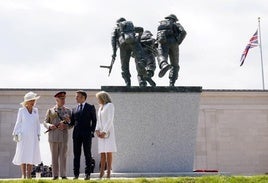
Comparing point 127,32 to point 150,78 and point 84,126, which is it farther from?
point 84,126

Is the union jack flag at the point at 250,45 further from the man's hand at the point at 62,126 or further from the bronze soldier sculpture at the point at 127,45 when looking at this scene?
the man's hand at the point at 62,126

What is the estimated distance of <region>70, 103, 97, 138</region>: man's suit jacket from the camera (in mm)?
10500

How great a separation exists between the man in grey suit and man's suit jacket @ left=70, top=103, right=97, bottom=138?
230mm

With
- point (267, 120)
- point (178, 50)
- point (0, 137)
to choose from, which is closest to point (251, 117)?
point (267, 120)

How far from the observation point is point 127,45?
44.9 ft

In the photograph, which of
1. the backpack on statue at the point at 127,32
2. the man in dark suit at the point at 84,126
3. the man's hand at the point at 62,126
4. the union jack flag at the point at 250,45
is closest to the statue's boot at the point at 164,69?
the backpack on statue at the point at 127,32

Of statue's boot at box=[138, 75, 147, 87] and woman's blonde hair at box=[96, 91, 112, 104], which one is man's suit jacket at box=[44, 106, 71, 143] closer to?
woman's blonde hair at box=[96, 91, 112, 104]

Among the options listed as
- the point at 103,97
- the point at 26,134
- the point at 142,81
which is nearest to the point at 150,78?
the point at 142,81

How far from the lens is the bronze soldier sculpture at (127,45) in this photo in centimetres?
1353

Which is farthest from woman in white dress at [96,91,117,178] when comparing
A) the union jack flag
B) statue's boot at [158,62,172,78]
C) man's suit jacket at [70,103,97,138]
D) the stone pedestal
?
the union jack flag

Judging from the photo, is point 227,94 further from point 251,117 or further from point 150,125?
point 150,125

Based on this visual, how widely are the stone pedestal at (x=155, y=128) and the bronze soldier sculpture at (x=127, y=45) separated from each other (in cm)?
87

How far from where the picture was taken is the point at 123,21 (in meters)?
13.8

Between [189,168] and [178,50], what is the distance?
312 cm
